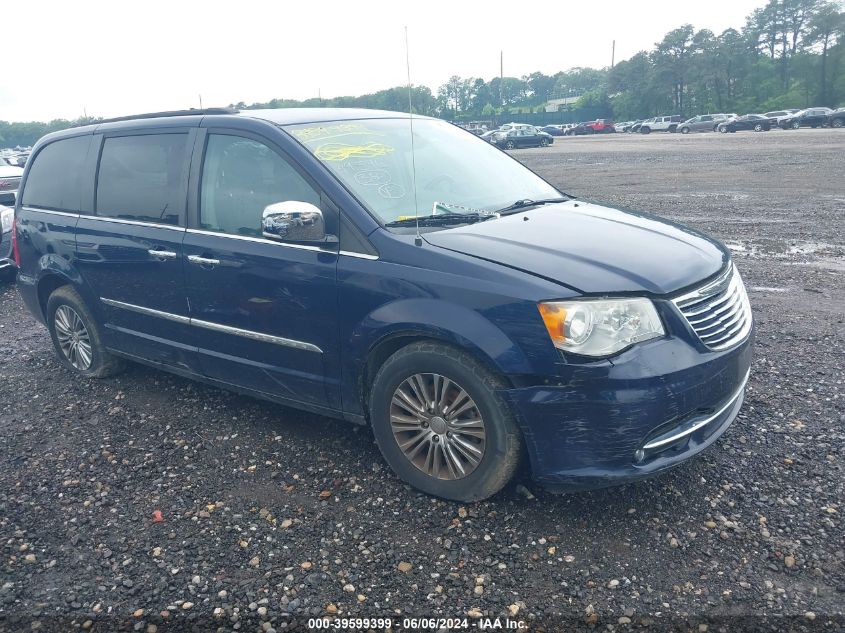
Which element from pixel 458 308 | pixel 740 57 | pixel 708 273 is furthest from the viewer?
pixel 740 57

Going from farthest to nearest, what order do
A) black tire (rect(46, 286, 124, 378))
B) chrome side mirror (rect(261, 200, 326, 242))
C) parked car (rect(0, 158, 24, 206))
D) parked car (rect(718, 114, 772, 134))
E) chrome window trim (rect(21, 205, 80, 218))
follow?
parked car (rect(718, 114, 772, 134))
parked car (rect(0, 158, 24, 206))
black tire (rect(46, 286, 124, 378))
chrome window trim (rect(21, 205, 80, 218))
chrome side mirror (rect(261, 200, 326, 242))

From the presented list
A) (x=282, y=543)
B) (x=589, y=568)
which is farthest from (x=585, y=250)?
(x=282, y=543)

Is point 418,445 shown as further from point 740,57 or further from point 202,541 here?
point 740,57

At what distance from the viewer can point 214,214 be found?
4.16 m

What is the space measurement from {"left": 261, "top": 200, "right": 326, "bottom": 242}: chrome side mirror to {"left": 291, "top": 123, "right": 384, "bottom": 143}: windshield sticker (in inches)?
21.7

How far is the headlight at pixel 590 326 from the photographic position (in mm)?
2977

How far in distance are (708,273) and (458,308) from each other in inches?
48.8

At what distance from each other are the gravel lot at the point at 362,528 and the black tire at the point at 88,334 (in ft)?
1.03

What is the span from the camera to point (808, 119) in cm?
4612

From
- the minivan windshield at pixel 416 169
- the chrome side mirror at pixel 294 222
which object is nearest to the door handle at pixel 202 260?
the chrome side mirror at pixel 294 222

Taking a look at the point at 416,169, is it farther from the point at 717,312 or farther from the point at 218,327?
the point at 717,312

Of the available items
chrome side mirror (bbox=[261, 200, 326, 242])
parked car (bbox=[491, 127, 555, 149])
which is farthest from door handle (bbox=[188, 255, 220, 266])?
parked car (bbox=[491, 127, 555, 149])

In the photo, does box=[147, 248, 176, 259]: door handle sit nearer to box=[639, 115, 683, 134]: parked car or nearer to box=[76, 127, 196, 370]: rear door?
box=[76, 127, 196, 370]: rear door

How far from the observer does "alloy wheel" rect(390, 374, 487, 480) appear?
3.29 metres
